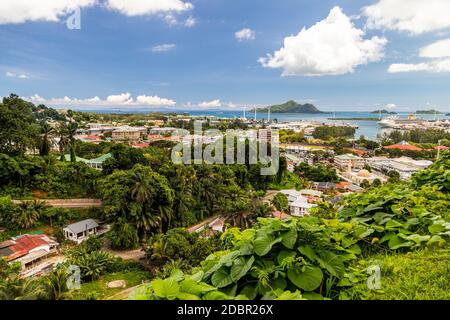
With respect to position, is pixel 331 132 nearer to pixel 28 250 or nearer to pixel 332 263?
pixel 28 250

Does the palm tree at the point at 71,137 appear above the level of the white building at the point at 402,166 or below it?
above

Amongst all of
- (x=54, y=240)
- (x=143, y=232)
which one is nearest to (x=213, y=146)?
(x=143, y=232)

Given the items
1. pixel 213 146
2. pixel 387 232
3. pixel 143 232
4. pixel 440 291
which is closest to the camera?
pixel 440 291

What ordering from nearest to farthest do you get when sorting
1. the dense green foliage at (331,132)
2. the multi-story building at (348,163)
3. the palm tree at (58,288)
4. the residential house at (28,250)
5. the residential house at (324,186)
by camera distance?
1. the palm tree at (58,288)
2. the residential house at (28,250)
3. the residential house at (324,186)
4. the multi-story building at (348,163)
5. the dense green foliage at (331,132)

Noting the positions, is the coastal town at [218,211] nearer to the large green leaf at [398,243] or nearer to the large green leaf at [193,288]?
the large green leaf at [398,243]

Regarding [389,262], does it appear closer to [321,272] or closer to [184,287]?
[321,272]

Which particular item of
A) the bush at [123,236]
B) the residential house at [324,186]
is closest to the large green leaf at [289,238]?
the bush at [123,236]
